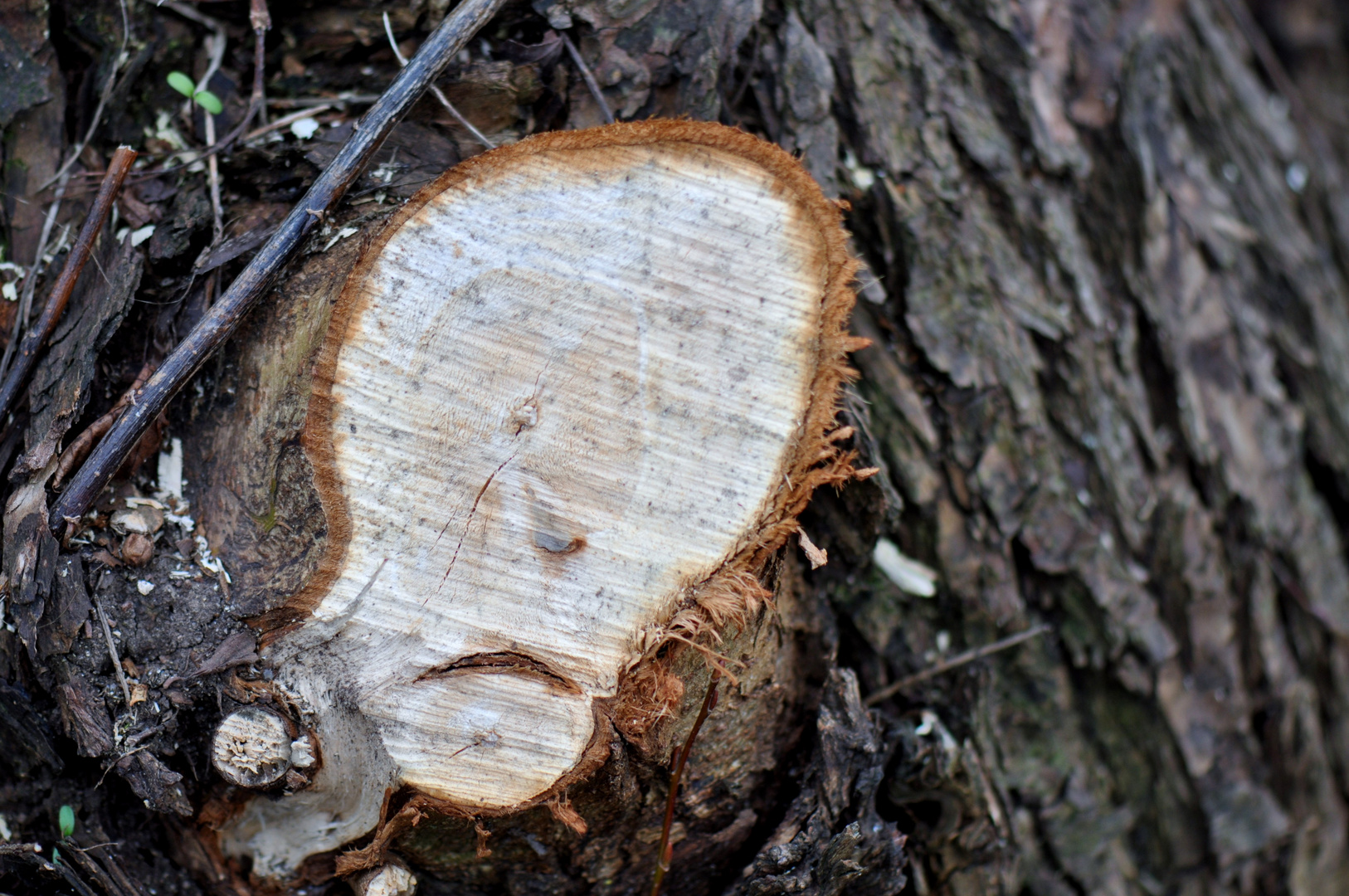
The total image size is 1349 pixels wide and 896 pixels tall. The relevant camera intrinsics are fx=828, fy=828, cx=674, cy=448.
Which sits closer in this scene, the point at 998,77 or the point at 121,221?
the point at 121,221

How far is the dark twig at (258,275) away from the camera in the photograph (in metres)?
1.24

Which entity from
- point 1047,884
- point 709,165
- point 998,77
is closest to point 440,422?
point 709,165

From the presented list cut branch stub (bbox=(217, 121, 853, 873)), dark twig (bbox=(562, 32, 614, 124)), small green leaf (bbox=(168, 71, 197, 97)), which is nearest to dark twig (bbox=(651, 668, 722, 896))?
cut branch stub (bbox=(217, 121, 853, 873))

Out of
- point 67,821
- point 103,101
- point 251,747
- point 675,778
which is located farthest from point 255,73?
point 675,778

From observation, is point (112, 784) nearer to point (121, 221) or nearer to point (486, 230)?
point (121, 221)

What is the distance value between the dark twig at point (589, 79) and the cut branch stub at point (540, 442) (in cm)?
24

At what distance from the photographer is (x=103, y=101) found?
1.47m

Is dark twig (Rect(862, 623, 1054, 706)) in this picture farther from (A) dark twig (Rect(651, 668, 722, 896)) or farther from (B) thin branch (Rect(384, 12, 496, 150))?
(B) thin branch (Rect(384, 12, 496, 150))

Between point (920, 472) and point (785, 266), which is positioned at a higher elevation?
point (785, 266)

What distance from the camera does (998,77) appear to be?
1.87m

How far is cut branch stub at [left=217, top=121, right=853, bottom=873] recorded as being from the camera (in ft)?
3.91

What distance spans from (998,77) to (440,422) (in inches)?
58.8

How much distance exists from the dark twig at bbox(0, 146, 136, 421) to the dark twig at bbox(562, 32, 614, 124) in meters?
0.73

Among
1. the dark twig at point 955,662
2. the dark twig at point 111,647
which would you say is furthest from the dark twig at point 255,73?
the dark twig at point 955,662
